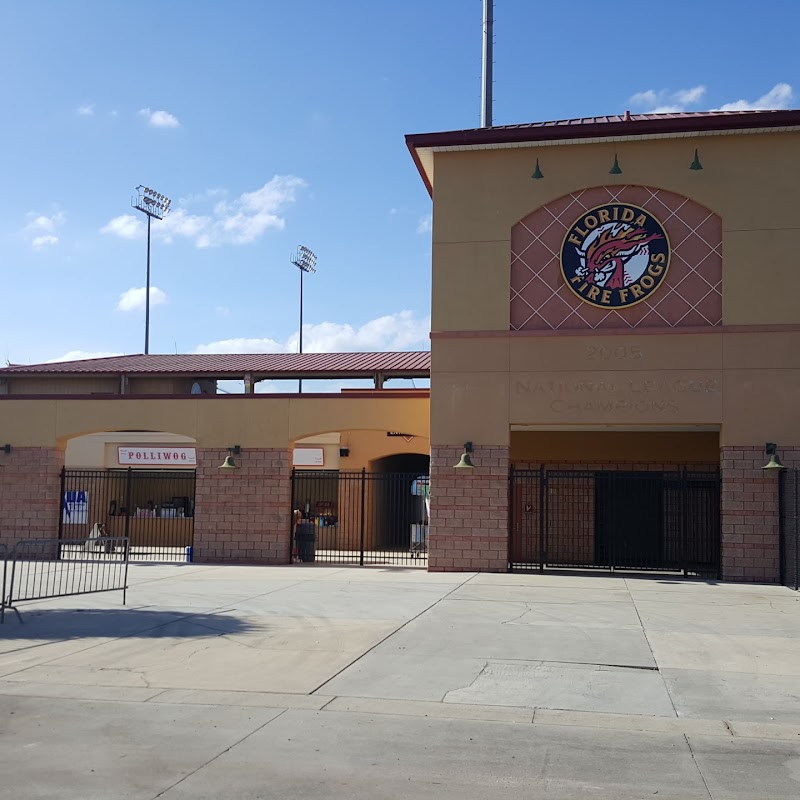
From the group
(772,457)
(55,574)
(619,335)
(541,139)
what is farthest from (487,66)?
(55,574)

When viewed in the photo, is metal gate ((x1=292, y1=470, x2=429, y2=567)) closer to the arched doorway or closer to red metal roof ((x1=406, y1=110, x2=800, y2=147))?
the arched doorway

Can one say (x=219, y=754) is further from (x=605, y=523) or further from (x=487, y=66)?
(x=487, y=66)

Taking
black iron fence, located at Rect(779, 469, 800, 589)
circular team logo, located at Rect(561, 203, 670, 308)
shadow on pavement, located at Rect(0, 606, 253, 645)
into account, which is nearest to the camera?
shadow on pavement, located at Rect(0, 606, 253, 645)

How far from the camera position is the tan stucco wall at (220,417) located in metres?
24.4

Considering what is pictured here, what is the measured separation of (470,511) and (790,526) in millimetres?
6694

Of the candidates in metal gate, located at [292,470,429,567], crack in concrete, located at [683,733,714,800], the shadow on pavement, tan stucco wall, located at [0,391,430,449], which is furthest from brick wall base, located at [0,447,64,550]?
crack in concrete, located at [683,733,714,800]

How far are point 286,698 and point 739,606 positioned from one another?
1014cm

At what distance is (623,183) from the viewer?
2194 centimetres

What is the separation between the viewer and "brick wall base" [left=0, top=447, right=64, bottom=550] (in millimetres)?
25938

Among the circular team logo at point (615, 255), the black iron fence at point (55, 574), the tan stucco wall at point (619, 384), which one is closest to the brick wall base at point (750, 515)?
the tan stucco wall at point (619, 384)

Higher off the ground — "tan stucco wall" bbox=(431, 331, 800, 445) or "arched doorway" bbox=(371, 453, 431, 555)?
"tan stucco wall" bbox=(431, 331, 800, 445)

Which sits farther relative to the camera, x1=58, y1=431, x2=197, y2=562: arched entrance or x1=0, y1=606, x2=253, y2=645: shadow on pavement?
x1=58, y1=431, x2=197, y2=562: arched entrance

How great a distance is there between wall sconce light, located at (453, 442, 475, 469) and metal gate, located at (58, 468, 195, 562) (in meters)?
12.8

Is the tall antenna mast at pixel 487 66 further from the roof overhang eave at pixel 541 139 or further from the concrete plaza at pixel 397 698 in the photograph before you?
the concrete plaza at pixel 397 698
